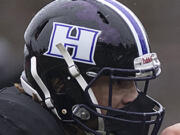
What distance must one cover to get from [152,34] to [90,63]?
279 inches

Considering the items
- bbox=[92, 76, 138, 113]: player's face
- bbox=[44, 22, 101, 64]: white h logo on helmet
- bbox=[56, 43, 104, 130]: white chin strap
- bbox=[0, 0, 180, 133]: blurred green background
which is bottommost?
bbox=[0, 0, 180, 133]: blurred green background

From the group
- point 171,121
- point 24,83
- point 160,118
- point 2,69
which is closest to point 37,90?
point 24,83

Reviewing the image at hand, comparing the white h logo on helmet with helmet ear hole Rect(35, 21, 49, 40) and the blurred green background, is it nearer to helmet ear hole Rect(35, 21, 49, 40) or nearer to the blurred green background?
helmet ear hole Rect(35, 21, 49, 40)

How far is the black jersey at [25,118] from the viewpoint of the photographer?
2.03 metres

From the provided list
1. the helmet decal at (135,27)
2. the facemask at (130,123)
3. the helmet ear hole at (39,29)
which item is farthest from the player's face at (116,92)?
the helmet ear hole at (39,29)

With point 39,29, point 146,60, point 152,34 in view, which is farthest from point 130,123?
point 152,34

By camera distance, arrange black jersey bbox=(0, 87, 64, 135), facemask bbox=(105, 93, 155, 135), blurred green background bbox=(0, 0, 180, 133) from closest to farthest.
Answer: black jersey bbox=(0, 87, 64, 135) < facemask bbox=(105, 93, 155, 135) < blurred green background bbox=(0, 0, 180, 133)

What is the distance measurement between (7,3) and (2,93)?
8072 mm

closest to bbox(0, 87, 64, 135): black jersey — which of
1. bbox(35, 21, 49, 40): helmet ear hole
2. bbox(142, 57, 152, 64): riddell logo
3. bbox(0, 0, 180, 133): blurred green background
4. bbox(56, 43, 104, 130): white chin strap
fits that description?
bbox(56, 43, 104, 130): white chin strap

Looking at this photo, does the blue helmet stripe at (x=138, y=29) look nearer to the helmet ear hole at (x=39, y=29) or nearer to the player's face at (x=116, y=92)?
the player's face at (x=116, y=92)

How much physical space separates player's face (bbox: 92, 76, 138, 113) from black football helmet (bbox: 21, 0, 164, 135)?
35 millimetres

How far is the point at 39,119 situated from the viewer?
2104 mm

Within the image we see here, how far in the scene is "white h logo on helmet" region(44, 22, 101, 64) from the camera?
216 cm

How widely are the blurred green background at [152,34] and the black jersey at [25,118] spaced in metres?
4.07
